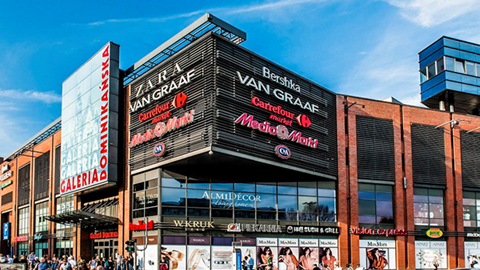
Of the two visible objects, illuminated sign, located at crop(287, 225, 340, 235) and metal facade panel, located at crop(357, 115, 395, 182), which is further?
metal facade panel, located at crop(357, 115, 395, 182)

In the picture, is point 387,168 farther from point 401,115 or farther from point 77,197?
point 77,197

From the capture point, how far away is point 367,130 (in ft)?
145

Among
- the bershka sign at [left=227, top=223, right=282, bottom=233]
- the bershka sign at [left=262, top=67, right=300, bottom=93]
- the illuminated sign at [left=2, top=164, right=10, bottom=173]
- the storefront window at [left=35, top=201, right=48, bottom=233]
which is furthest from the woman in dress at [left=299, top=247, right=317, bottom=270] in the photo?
the illuminated sign at [left=2, top=164, right=10, bottom=173]

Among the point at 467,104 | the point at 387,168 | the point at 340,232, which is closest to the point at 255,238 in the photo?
the point at 340,232

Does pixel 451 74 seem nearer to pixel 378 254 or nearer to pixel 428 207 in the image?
pixel 428 207

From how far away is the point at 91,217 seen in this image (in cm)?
4034

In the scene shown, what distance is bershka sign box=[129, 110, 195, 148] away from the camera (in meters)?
35.0

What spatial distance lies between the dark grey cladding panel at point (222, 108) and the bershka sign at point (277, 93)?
0.81 feet

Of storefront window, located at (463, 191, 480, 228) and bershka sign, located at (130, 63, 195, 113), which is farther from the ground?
bershka sign, located at (130, 63, 195, 113)

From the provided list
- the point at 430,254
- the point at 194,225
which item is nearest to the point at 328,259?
the point at 430,254

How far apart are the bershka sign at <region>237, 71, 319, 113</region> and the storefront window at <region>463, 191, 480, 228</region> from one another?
17529 millimetres

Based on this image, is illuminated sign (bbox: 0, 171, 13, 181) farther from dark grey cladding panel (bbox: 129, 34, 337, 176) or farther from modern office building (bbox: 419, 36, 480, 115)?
modern office building (bbox: 419, 36, 480, 115)

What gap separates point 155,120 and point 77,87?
39.1 ft

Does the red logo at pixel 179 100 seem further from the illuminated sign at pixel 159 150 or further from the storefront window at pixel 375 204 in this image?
the storefront window at pixel 375 204
